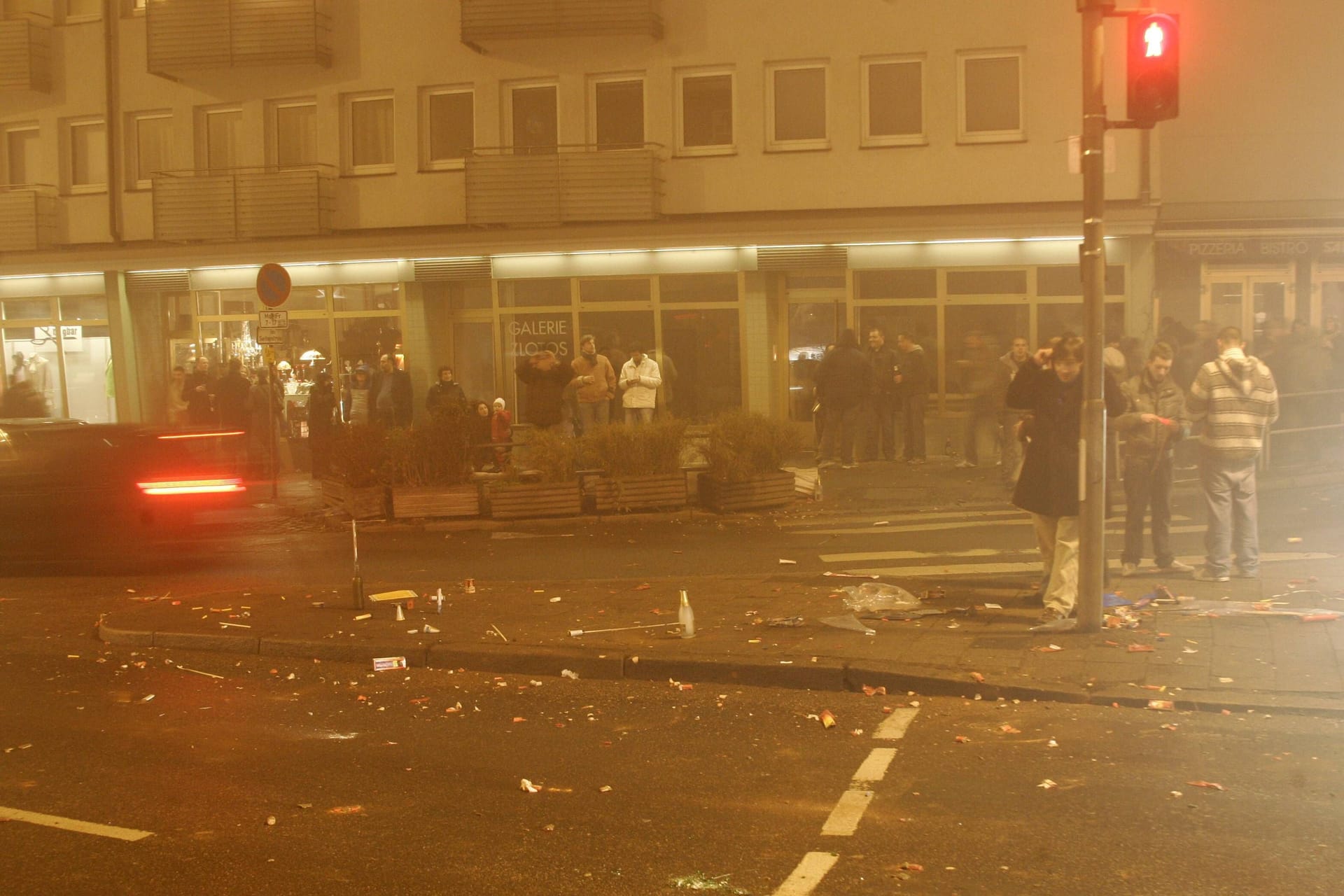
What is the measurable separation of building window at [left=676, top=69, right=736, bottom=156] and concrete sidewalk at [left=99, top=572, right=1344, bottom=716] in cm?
1340

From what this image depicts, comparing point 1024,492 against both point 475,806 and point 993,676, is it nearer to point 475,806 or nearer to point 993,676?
point 993,676

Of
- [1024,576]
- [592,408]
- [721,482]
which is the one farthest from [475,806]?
[592,408]

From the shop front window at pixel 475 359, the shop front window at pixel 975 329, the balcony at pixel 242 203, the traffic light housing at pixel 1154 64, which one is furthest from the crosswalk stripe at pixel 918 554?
the balcony at pixel 242 203

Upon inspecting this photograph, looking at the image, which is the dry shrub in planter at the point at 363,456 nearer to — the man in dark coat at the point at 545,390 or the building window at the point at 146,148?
the man in dark coat at the point at 545,390

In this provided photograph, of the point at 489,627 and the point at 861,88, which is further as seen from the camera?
the point at 861,88

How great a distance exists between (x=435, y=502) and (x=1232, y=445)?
8833mm

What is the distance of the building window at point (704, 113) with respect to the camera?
23.0 m

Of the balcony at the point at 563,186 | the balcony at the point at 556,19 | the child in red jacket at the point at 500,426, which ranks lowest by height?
the child in red jacket at the point at 500,426

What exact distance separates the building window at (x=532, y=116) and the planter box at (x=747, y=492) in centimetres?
1008

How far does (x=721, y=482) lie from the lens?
50.9 feet

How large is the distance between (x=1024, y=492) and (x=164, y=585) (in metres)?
7.57

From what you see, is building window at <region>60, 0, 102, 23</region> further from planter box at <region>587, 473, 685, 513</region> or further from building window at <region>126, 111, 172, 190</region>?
planter box at <region>587, 473, 685, 513</region>

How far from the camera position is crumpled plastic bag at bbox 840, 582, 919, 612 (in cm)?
961

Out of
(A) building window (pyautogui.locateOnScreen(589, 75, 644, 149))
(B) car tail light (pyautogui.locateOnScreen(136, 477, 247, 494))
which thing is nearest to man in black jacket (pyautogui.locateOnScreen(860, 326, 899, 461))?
(A) building window (pyautogui.locateOnScreen(589, 75, 644, 149))
